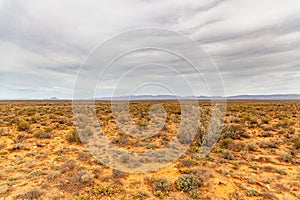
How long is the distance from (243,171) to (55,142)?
373 inches

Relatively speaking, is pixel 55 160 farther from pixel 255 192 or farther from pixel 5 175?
pixel 255 192

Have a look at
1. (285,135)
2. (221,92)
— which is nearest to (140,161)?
(221,92)

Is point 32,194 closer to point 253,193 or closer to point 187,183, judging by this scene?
point 187,183

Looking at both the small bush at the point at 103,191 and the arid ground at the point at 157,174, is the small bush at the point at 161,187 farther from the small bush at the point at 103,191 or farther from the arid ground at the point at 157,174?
the small bush at the point at 103,191

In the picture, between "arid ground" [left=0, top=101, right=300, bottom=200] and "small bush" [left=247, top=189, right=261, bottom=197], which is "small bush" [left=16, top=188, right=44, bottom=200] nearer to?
"arid ground" [left=0, top=101, right=300, bottom=200]

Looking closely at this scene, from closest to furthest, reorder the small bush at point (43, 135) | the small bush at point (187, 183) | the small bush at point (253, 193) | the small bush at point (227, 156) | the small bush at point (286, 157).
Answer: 1. the small bush at point (253, 193)
2. the small bush at point (187, 183)
3. the small bush at point (286, 157)
4. the small bush at point (227, 156)
5. the small bush at point (43, 135)

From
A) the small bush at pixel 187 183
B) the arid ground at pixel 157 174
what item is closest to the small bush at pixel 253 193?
the arid ground at pixel 157 174

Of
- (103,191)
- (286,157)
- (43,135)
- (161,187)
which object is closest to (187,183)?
(161,187)

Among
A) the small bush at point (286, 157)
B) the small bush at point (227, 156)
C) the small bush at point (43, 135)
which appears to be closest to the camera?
the small bush at point (286, 157)

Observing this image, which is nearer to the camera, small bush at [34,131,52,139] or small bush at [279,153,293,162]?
small bush at [279,153,293,162]

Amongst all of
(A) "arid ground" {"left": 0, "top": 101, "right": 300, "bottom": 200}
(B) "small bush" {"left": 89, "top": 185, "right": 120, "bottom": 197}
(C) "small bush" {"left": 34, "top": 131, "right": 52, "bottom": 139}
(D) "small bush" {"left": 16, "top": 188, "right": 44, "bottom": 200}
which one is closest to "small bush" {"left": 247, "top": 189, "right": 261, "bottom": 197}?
(A) "arid ground" {"left": 0, "top": 101, "right": 300, "bottom": 200}

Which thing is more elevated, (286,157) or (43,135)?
(43,135)

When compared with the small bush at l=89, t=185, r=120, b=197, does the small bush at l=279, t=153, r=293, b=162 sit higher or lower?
higher

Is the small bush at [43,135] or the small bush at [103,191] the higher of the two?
the small bush at [43,135]
